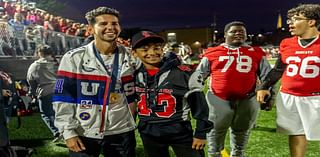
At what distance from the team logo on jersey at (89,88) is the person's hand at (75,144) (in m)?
0.24

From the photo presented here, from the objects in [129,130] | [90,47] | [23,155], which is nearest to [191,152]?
[129,130]

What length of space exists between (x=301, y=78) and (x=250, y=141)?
2.25m

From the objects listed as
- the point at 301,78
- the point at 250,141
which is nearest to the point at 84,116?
the point at 301,78

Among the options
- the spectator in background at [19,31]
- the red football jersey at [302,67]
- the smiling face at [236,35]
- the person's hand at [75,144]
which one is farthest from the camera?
Answer: the spectator in background at [19,31]

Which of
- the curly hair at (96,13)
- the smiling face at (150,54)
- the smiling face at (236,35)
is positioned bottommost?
the smiling face at (150,54)

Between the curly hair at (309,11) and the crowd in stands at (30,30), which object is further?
the crowd in stands at (30,30)

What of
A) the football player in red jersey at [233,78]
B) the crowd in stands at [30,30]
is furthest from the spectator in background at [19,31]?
the football player in red jersey at [233,78]

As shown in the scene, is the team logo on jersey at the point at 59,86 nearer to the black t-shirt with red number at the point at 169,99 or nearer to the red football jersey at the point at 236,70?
the black t-shirt with red number at the point at 169,99

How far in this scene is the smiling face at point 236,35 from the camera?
2.86 m

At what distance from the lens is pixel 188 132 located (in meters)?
2.02

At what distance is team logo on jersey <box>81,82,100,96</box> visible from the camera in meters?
1.87

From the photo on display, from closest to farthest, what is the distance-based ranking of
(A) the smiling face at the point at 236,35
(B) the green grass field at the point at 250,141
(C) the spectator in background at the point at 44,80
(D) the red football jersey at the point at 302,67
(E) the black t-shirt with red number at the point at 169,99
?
(E) the black t-shirt with red number at the point at 169,99 < (D) the red football jersey at the point at 302,67 < (A) the smiling face at the point at 236,35 < (B) the green grass field at the point at 250,141 < (C) the spectator in background at the point at 44,80

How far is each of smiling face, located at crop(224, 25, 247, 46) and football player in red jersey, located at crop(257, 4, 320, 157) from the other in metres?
0.34

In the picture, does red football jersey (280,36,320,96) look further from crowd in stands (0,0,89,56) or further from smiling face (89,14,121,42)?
crowd in stands (0,0,89,56)
